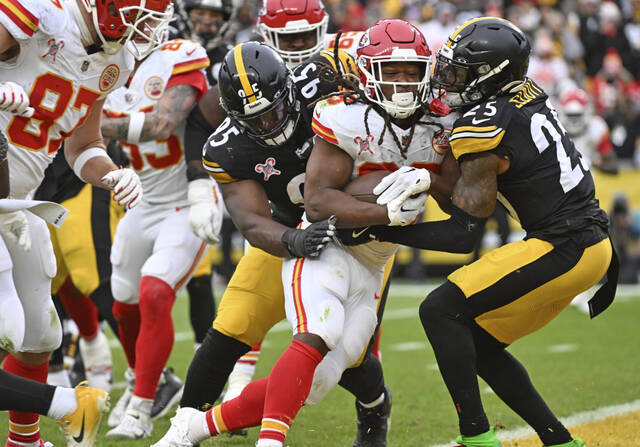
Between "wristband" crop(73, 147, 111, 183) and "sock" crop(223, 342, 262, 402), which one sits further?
"sock" crop(223, 342, 262, 402)

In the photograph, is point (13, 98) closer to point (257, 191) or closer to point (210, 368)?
point (257, 191)

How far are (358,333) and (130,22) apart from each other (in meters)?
1.40

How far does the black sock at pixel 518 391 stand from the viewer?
11.5 feet

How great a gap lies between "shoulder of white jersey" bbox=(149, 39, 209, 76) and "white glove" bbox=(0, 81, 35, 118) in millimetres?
1524

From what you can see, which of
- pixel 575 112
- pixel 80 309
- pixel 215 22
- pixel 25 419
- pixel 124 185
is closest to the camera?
pixel 25 419

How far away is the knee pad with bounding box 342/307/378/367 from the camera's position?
343cm

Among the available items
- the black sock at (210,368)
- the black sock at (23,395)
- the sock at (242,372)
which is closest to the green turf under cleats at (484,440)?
the black sock at (210,368)

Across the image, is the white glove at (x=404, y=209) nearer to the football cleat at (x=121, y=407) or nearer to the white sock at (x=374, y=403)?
the white sock at (x=374, y=403)

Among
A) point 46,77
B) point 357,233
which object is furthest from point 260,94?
point 46,77

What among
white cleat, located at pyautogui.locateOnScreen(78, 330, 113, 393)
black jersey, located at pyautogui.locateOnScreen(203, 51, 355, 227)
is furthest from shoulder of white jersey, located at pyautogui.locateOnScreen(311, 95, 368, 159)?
white cleat, located at pyautogui.locateOnScreen(78, 330, 113, 393)

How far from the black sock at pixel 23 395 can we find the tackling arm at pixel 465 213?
1.33 m

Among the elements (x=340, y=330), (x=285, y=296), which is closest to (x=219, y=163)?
(x=285, y=296)

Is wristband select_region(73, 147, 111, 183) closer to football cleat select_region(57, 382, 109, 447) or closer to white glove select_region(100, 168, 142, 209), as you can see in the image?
white glove select_region(100, 168, 142, 209)

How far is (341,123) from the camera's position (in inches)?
132
